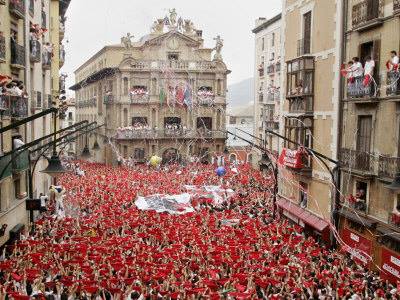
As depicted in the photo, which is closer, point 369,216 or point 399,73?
point 399,73

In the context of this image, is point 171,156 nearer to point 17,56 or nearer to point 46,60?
point 46,60

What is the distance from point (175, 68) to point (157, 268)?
138 feet

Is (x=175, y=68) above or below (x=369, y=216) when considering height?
above

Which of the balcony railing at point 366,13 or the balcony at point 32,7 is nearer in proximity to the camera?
the balcony railing at point 366,13

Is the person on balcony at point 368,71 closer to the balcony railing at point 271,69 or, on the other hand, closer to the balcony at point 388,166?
the balcony at point 388,166

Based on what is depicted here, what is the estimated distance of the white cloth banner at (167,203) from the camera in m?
28.5

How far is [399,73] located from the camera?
1758 centimetres

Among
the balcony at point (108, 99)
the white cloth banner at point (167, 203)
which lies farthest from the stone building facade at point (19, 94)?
the balcony at point (108, 99)

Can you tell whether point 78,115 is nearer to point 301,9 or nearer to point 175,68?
point 175,68

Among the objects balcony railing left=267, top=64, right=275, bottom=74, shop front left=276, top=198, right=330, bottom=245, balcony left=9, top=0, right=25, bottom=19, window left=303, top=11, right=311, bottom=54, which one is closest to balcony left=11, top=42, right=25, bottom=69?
balcony left=9, top=0, right=25, bottom=19

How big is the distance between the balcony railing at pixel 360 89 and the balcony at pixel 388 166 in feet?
8.48

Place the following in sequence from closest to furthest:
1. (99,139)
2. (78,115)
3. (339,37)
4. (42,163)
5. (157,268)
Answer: (157,268) → (339,37) → (42,163) → (99,139) → (78,115)

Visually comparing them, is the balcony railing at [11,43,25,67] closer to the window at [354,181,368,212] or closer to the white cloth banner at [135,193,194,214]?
the white cloth banner at [135,193,194,214]

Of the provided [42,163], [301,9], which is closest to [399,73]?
[301,9]
